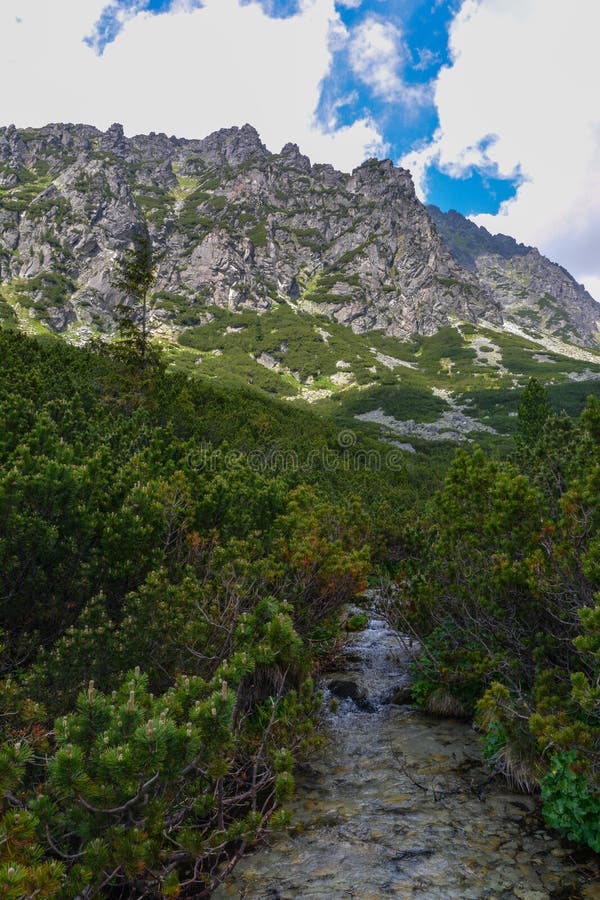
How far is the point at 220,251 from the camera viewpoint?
161m

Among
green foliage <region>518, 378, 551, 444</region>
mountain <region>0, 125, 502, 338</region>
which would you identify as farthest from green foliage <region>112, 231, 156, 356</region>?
mountain <region>0, 125, 502, 338</region>

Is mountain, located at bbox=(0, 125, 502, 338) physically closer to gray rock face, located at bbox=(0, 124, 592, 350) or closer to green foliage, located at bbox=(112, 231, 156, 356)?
gray rock face, located at bbox=(0, 124, 592, 350)

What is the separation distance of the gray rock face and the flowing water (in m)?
126

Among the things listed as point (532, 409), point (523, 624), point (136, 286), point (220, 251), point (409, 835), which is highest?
point (220, 251)

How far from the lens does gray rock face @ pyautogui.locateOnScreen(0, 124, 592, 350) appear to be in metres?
138

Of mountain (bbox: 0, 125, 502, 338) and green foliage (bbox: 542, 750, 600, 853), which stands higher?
mountain (bbox: 0, 125, 502, 338)

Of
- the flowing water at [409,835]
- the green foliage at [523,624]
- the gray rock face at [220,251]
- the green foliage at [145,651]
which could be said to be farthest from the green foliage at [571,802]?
the gray rock face at [220,251]

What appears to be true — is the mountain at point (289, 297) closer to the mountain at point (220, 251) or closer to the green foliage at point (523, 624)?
the mountain at point (220, 251)

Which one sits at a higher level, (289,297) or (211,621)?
(289,297)

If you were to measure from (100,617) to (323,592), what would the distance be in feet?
14.6

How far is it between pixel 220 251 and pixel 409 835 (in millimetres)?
173286

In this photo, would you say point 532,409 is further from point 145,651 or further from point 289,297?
point 289,297

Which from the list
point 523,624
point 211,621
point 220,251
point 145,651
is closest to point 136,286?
point 211,621

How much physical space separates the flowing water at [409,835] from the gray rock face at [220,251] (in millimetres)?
125525
